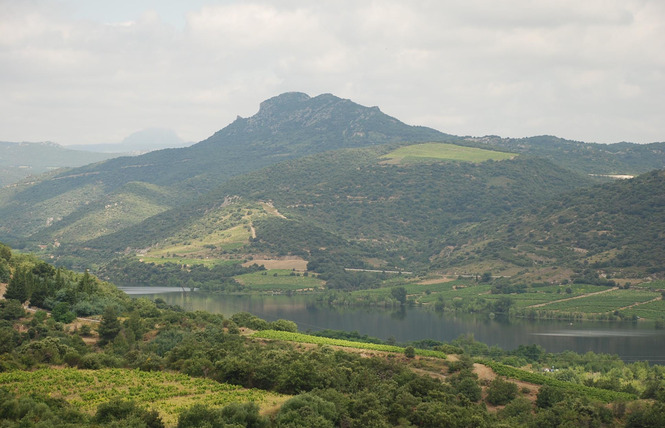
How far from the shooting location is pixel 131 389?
44.9 m

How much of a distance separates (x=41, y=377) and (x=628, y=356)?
74.1 m

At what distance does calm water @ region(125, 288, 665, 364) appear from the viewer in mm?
100938

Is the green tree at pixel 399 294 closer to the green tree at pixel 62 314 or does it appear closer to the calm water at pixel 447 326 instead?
the calm water at pixel 447 326

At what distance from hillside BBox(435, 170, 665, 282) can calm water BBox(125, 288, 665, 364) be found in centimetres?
3160

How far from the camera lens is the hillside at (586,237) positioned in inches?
5925

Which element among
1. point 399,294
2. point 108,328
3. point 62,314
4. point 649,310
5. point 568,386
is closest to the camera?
point 568,386

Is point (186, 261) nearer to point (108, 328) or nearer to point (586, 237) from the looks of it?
point (586, 237)

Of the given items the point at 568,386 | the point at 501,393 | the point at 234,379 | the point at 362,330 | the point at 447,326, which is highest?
the point at 234,379

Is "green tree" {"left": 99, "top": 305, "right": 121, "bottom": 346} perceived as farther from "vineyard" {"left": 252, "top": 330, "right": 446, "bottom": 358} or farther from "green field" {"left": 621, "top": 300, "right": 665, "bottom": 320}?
"green field" {"left": 621, "top": 300, "right": 665, "bottom": 320}

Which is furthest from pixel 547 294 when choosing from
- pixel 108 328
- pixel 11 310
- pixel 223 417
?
pixel 223 417

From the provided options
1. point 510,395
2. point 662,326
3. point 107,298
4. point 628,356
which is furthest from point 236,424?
point 662,326

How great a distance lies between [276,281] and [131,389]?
12340cm

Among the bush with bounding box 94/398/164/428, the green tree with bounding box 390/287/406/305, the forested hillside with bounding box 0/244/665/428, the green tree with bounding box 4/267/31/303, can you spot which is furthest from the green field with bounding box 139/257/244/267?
the bush with bounding box 94/398/164/428

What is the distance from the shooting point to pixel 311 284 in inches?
6585
